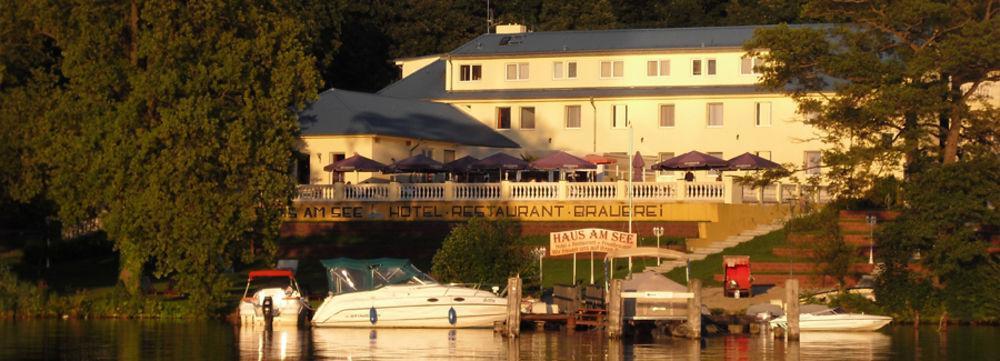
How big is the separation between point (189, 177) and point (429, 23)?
6044 cm

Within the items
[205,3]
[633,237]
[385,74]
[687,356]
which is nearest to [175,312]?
[205,3]

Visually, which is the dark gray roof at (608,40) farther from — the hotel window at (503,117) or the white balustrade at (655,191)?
the white balustrade at (655,191)

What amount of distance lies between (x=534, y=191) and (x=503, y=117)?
2361 centimetres

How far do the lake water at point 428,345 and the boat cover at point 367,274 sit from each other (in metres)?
1.80

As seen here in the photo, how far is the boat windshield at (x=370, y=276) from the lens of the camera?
53.8 metres

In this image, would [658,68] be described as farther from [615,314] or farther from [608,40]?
[615,314]

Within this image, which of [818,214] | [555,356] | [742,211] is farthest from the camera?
[742,211]

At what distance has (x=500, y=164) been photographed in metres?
77.9

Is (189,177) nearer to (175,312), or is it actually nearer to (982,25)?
(175,312)

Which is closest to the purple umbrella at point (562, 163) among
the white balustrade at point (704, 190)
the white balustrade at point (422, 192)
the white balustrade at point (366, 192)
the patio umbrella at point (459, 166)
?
the patio umbrella at point (459, 166)

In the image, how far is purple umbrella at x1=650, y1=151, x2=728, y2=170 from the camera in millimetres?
74938

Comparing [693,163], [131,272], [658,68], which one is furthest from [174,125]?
[658,68]

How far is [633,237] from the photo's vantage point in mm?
57812

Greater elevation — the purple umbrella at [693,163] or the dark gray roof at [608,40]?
the dark gray roof at [608,40]
